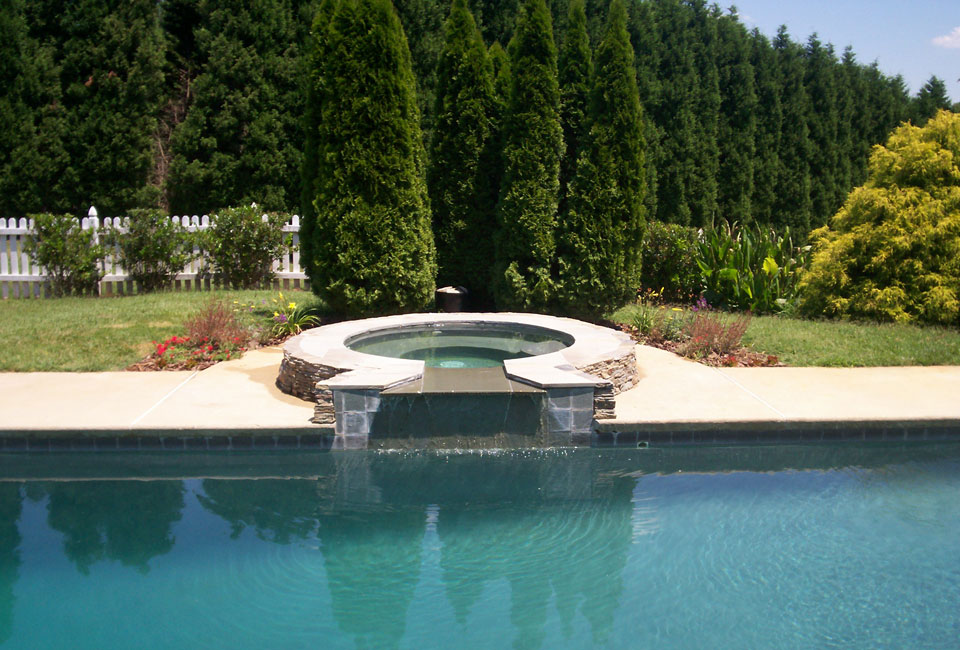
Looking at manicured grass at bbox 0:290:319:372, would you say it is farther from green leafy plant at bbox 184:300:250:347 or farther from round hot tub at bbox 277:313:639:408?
round hot tub at bbox 277:313:639:408

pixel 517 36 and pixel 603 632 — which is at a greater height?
pixel 517 36

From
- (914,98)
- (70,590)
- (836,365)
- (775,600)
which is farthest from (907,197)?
(914,98)

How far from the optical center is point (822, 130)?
1772 cm

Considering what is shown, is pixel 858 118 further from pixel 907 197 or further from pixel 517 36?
pixel 517 36

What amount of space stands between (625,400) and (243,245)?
777 cm

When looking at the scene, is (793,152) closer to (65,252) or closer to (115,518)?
(65,252)

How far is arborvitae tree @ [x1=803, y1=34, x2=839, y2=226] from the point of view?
17.7 meters

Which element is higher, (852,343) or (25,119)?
(25,119)

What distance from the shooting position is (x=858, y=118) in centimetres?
1889

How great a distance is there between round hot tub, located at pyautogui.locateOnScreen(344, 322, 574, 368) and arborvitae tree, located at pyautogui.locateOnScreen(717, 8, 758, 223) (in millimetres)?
9552

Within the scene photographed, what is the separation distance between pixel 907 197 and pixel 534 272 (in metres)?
4.96

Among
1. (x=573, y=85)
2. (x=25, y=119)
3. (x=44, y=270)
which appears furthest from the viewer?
(x=25, y=119)

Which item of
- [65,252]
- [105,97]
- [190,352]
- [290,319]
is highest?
[105,97]

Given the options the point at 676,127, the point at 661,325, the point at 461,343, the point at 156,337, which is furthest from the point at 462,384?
→ the point at 676,127
